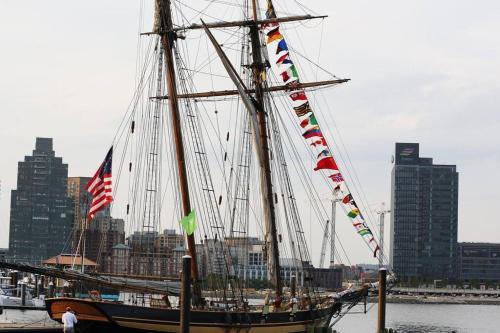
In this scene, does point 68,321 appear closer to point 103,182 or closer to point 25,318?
point 103,182

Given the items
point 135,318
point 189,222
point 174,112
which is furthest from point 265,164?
point 135,318

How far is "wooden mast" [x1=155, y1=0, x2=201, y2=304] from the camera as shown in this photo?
185ft

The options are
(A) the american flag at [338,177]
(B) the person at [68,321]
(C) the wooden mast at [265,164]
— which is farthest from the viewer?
(A) the american flag at [338,177]

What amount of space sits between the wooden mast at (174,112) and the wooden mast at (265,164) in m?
9.79

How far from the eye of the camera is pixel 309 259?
70.5m

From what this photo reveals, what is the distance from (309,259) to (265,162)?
317 inches

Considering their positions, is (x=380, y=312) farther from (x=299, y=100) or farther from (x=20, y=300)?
(x=20, y=300)

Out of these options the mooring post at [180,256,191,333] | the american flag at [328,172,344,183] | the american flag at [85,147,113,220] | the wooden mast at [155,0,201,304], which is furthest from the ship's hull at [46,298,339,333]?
the american flag at [328,172,344,183]

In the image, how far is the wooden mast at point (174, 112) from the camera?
56.4m

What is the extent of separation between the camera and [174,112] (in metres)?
57.1

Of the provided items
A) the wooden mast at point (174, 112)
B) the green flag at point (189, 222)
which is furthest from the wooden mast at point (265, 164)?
the green flag at point (189, 222)

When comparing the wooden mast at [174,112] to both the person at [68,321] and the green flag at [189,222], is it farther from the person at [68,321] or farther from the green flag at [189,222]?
the person at [68,321]

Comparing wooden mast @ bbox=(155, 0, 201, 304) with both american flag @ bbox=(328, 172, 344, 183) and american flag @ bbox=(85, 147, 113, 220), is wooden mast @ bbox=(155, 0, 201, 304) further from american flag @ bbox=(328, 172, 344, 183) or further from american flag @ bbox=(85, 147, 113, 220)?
american flag @ bbox=(328, 172, 344, 183)

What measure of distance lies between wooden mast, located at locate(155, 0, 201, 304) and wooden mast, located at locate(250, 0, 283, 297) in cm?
979
